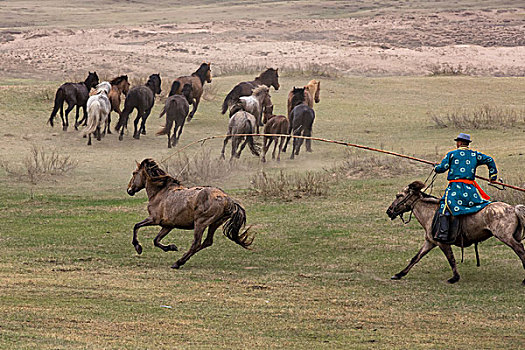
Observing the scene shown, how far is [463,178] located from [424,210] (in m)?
0.64

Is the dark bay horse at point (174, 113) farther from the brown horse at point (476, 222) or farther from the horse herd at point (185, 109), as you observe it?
the brown horse at point (476, 222)

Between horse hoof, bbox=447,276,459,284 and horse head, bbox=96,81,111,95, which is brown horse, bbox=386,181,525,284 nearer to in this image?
horse hoof, bbox=447,276,459,284

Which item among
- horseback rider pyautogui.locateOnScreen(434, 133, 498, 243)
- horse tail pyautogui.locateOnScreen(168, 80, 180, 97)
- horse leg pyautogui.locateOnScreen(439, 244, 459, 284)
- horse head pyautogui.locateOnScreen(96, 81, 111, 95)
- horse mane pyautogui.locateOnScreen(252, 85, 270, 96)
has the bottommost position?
horse tail pyautogui.locateOnScreen(168, 80, 180, 97)

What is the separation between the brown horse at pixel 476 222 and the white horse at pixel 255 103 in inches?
443

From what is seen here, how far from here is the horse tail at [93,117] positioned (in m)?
20.5

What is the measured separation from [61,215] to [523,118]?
51.5ft

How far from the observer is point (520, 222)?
27.1 feet

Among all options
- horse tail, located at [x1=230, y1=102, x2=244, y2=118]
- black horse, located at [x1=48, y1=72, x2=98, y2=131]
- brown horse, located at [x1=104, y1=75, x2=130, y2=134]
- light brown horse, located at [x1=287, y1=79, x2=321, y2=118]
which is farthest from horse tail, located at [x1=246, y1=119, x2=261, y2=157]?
black horse, located at [x1=48, y1=72, x2=98, y2=131]

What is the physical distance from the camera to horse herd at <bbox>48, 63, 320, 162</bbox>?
1970 cm

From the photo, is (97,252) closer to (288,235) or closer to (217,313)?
(288,235)

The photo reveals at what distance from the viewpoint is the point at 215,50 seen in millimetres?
43375

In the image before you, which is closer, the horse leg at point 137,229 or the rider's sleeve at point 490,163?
the rider's sleeve at point 490,163

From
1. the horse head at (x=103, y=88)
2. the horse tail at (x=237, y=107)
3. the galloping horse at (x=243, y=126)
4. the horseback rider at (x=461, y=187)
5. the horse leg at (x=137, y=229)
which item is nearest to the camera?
the horseback rider at (x=461, y=187)

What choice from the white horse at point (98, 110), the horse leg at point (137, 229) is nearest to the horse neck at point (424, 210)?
the horse leg at point (137, 229)
